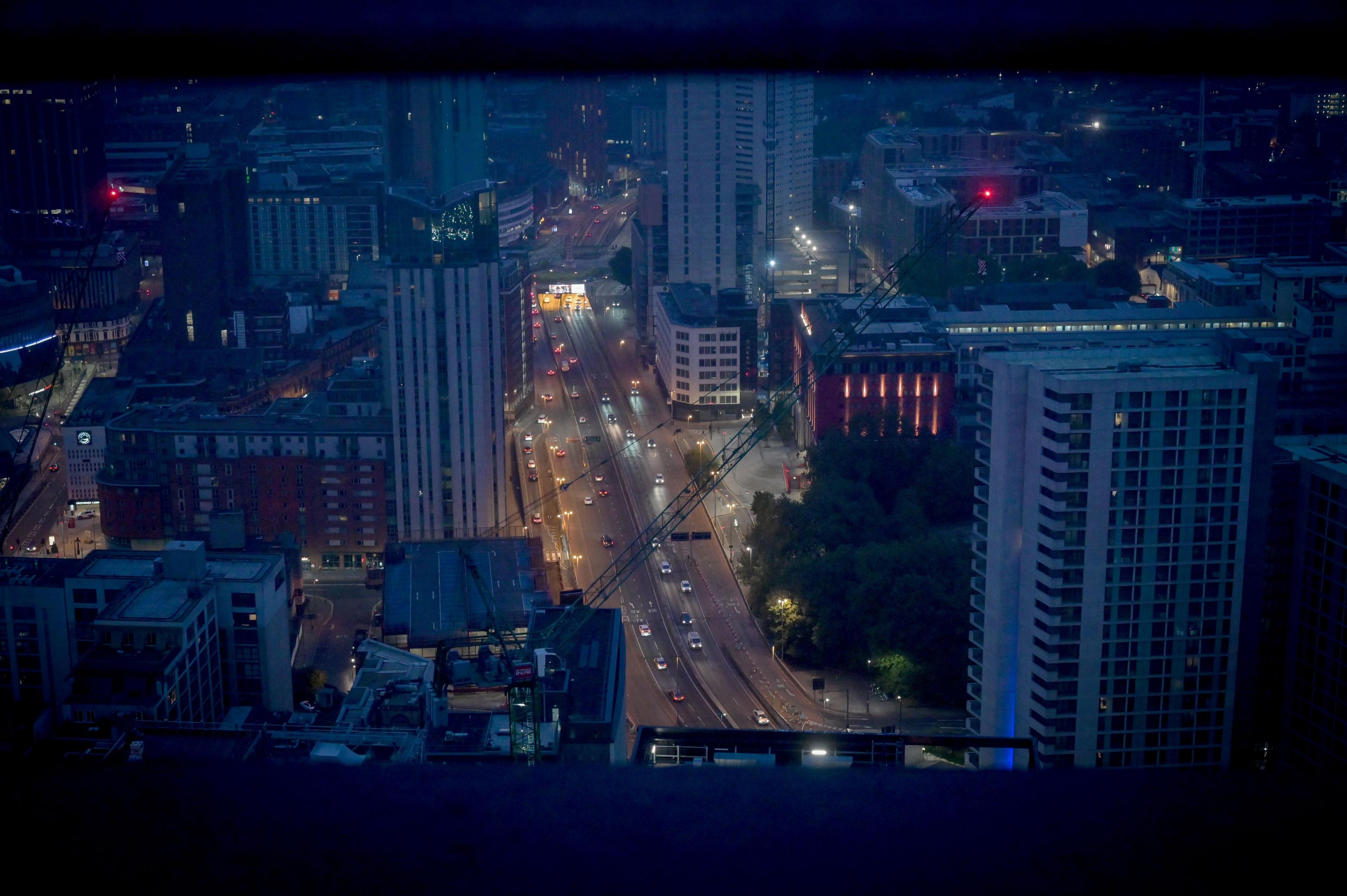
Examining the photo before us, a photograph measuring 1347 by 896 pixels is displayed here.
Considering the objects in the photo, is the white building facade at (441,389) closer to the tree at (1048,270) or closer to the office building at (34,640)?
the office building at (34,640)

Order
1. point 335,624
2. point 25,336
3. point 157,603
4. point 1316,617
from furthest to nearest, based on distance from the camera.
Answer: point 25,336, point 335,624, point 157,603, point 1316,617

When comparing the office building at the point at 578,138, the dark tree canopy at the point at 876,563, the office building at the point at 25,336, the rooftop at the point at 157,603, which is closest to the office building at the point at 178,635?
the rooftop at the point at 157,603

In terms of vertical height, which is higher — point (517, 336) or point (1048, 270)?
point (1048, 270)

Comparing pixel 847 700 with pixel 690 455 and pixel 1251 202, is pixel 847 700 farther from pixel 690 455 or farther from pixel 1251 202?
pixel 1251 202

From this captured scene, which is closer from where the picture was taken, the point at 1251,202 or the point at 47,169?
the point at 1251,202

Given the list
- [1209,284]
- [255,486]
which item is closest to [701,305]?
[1209,284]

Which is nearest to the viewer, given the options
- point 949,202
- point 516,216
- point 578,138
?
point 949,202

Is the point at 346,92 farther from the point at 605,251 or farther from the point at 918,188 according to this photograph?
the point at 918,188

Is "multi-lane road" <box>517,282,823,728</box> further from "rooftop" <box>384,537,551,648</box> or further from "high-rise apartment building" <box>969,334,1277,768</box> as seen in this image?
"high-rise apartment building" <box>969,334,1277,768</box>
